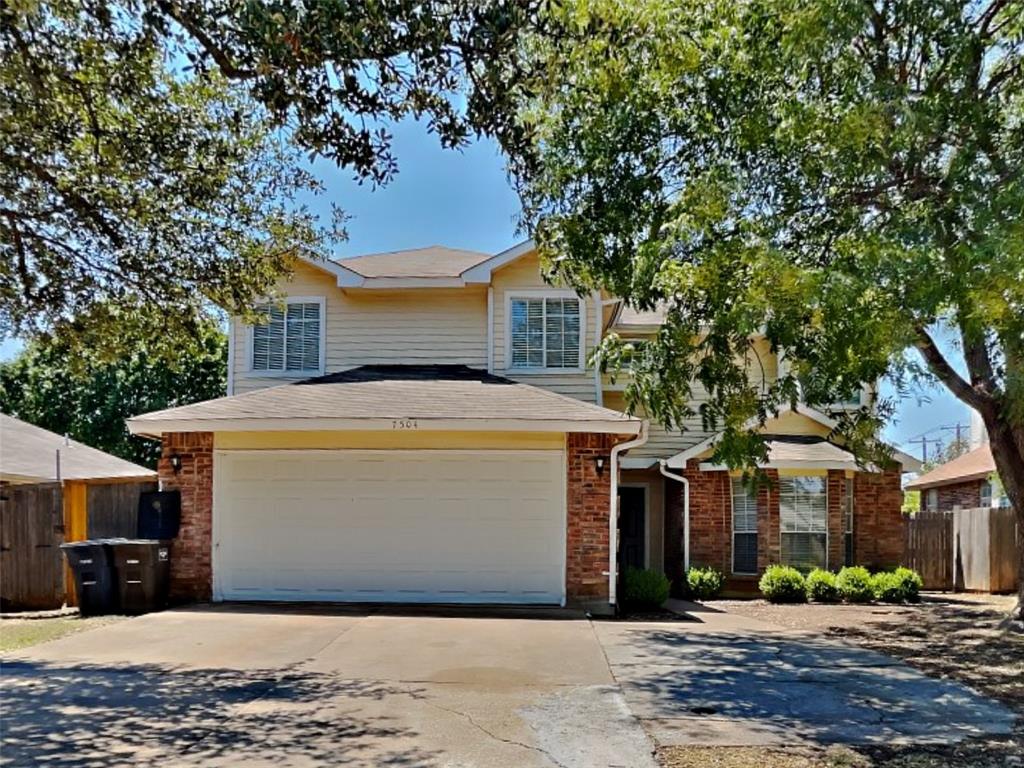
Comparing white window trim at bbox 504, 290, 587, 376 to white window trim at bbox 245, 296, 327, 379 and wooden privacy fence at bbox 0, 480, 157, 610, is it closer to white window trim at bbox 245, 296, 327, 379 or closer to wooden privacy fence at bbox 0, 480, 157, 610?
white window trim at bbox 245, 296, 327, 379

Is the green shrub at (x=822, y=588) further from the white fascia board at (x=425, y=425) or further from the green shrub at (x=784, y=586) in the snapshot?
the white fascia board at (x=425, y=425)

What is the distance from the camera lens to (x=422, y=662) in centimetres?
859

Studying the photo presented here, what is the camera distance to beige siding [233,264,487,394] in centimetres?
1602

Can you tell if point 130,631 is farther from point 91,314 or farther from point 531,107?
point 531,107

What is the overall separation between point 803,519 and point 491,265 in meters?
7.22

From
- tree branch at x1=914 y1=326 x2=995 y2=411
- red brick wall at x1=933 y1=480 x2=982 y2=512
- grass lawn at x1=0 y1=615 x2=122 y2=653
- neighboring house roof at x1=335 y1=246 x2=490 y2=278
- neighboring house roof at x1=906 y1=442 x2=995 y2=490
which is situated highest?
neighboring house roof at x1=335 y1=246 x2=490 y2=278

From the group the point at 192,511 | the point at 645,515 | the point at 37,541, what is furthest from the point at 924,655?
the point at 37,541

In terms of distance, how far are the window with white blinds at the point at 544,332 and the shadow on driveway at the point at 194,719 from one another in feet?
27.9

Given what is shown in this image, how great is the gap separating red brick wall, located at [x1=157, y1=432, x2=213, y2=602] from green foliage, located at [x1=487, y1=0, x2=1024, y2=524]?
20.8ft

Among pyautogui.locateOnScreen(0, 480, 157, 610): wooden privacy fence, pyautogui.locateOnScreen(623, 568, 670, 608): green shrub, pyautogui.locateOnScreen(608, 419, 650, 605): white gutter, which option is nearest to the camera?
pyautogui.locateOnScreen(608, 419, 650, 605): white gutter

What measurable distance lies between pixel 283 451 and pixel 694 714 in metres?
7.97

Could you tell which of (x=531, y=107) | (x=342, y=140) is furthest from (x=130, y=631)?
(x=531, y=107)

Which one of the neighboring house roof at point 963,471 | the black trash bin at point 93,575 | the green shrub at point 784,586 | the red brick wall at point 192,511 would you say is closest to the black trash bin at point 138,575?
the black trash bin at point 93,575

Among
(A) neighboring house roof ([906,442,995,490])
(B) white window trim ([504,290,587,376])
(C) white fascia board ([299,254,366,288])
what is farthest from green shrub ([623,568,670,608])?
(A) neighboring house roof ([906,442,995,490])
